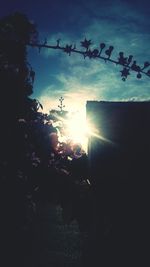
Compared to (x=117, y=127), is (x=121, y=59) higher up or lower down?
lower down

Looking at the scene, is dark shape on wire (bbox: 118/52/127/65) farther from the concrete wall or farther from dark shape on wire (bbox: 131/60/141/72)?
the concrete wall

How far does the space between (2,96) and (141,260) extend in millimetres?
6789

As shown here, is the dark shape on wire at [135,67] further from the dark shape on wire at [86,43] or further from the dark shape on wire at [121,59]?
the dark shape on wire at [86,43]

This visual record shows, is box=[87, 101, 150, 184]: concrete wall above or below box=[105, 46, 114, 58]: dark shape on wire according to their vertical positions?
above

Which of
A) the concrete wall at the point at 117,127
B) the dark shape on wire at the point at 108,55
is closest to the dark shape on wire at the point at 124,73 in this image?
the dark shape on wire at the point at 108,55

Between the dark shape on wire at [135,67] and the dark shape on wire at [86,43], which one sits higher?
the dark shape on wire at [86,43]

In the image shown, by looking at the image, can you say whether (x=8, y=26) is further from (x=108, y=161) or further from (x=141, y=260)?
(x=108, y=161)

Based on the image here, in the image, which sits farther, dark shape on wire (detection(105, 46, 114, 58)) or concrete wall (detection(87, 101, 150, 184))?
concrete wall (detection(87, 101, 150, 184))

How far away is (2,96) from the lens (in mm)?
2059

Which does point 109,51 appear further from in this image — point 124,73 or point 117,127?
point 117,127

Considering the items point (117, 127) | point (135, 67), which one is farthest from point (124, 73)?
point (117, 127)

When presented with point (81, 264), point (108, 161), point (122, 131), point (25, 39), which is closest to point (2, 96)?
point (25, 39)

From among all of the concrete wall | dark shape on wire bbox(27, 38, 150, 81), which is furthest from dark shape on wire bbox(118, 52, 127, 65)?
the concrete wall

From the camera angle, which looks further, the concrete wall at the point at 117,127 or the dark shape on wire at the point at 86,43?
the concrete wall at the point at 117,127
